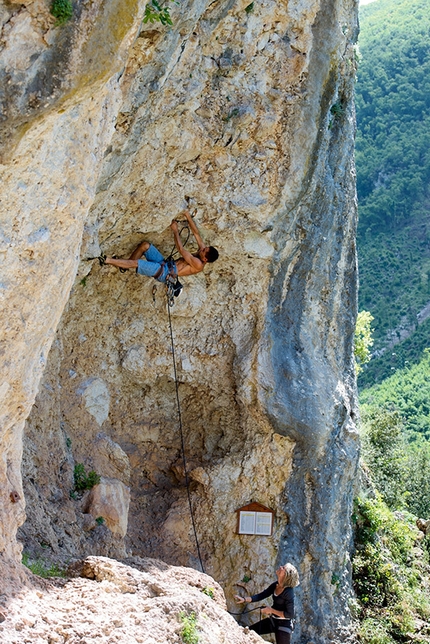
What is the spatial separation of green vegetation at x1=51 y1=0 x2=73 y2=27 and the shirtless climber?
4510 mm

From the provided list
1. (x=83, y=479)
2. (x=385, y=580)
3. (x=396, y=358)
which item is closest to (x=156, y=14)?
(x=83, y=479)

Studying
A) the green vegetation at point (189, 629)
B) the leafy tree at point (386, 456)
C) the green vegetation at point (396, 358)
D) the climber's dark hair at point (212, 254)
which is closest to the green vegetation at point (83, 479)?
the climber's dark hair at point (212, 254)

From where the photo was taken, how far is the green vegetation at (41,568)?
676 centimetres

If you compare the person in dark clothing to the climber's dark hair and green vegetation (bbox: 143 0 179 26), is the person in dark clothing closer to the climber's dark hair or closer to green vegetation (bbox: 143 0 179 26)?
the climber's dark hair

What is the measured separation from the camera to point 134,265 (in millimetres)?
10000

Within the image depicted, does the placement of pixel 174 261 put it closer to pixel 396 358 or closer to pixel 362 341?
pixel 362 341

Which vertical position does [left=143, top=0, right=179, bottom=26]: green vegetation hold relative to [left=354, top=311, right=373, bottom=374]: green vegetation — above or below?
above

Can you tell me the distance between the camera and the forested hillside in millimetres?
33250

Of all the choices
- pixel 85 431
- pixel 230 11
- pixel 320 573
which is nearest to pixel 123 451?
pixel 85 431

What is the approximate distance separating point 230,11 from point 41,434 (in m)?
5.39

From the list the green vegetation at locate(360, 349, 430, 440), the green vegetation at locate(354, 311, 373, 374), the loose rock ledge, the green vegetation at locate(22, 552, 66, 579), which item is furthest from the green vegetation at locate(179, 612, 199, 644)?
the green vegetation at locate(360, 349, 430, 440)

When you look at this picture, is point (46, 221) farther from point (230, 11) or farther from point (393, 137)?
point (393, 137)

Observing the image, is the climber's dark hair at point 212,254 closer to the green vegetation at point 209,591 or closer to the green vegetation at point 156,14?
the green vegetation at point 156,14

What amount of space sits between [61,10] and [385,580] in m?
10.7
